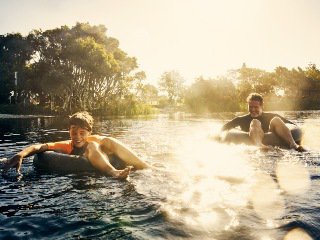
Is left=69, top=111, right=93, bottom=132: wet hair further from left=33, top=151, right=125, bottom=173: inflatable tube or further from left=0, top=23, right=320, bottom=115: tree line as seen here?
left=0, top=23, right=320, bottom=115: tree line

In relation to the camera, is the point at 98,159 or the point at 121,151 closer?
the point at 98,159

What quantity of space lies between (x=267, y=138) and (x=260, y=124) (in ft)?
1.60

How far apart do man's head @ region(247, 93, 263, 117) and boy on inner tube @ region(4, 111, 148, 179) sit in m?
4.93

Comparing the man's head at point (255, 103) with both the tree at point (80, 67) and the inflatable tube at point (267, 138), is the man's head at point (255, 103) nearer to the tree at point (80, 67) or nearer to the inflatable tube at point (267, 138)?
the inflatable tube at point (267, 138)

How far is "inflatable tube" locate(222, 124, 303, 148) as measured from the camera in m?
9.34

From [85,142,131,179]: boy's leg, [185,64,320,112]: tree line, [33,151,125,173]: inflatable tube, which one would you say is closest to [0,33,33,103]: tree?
[185,64,320,112]: tree line

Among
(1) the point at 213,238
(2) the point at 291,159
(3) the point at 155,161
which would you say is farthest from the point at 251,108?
(1) the point at 213,238

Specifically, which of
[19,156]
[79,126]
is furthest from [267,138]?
[19,156]

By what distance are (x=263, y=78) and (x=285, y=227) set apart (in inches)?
2895

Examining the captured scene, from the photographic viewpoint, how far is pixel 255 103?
10.0 m

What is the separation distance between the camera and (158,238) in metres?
3.21

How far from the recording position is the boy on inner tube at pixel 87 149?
601 centimetres

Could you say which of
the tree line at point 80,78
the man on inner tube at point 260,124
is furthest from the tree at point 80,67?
the man on inner tube at point 260,124

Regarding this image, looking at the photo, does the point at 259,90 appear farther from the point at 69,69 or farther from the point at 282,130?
the point at 282,130
